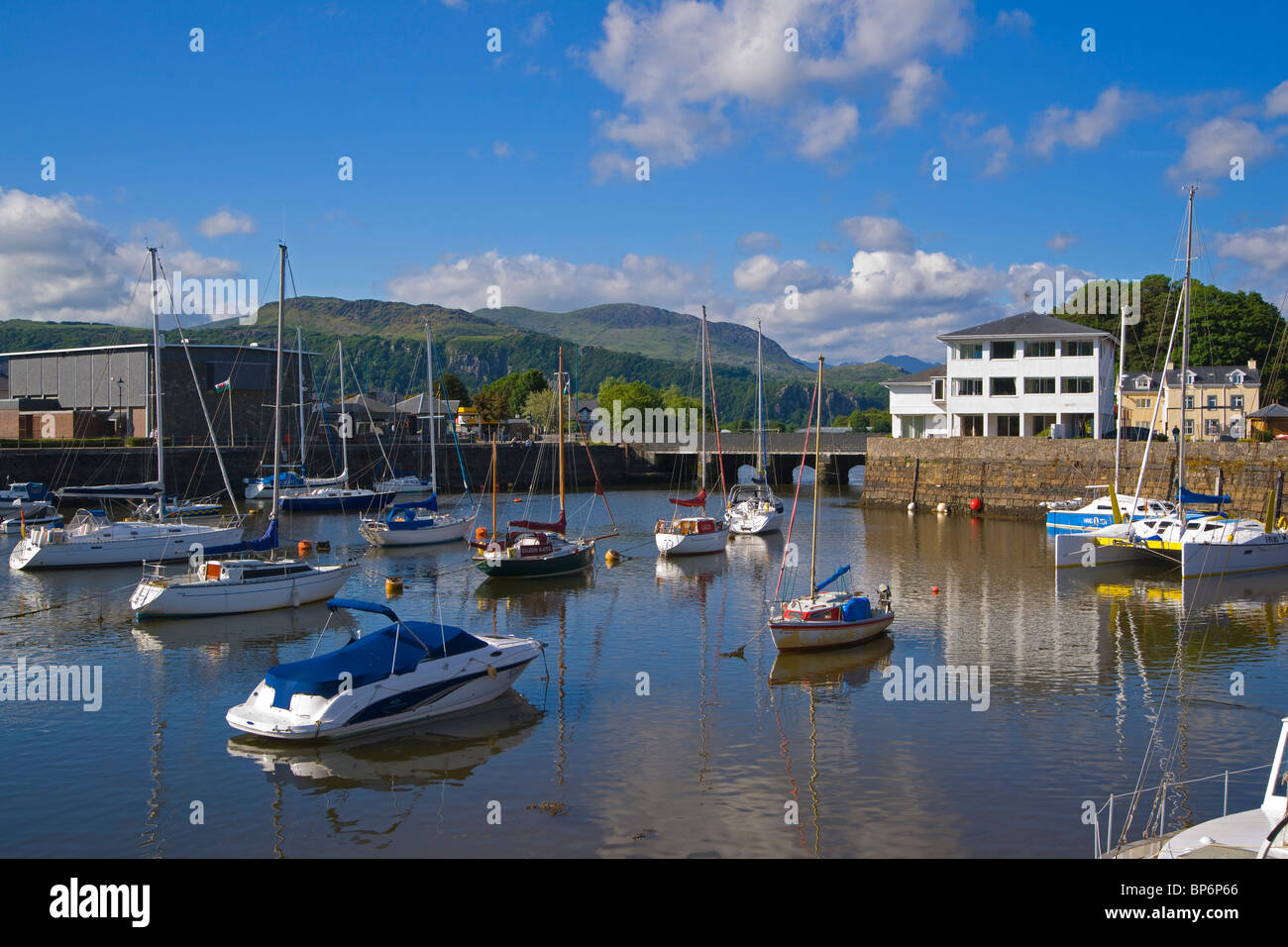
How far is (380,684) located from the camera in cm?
2153

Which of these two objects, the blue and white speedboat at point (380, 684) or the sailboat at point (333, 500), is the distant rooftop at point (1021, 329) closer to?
the sailboat at point (333, 500)

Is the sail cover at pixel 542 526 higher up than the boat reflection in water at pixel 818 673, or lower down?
higher up

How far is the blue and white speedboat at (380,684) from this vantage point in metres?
20.8

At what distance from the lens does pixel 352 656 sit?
71.0 ft

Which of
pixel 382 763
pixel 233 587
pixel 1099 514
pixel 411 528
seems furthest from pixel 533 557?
pixel 1099 514

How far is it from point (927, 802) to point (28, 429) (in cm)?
10126

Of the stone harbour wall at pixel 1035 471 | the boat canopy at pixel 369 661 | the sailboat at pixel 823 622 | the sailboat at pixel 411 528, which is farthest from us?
the stone harbour wall at pixel 1035 471

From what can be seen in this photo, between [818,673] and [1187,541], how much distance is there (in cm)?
2357

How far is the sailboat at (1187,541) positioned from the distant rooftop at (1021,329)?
31.2 m

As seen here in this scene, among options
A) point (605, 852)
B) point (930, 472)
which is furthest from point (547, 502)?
point (605, 852)

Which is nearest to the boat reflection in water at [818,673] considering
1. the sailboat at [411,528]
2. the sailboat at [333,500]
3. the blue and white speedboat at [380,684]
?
the blue and white speedboat at [380,684]

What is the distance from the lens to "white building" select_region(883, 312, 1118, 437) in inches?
3002

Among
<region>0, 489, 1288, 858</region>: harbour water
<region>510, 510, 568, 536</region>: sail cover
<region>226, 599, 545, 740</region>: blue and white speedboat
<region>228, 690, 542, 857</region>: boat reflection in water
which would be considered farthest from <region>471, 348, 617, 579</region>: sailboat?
<region>228, 690, 542, 857</region>: boat reflection in water
